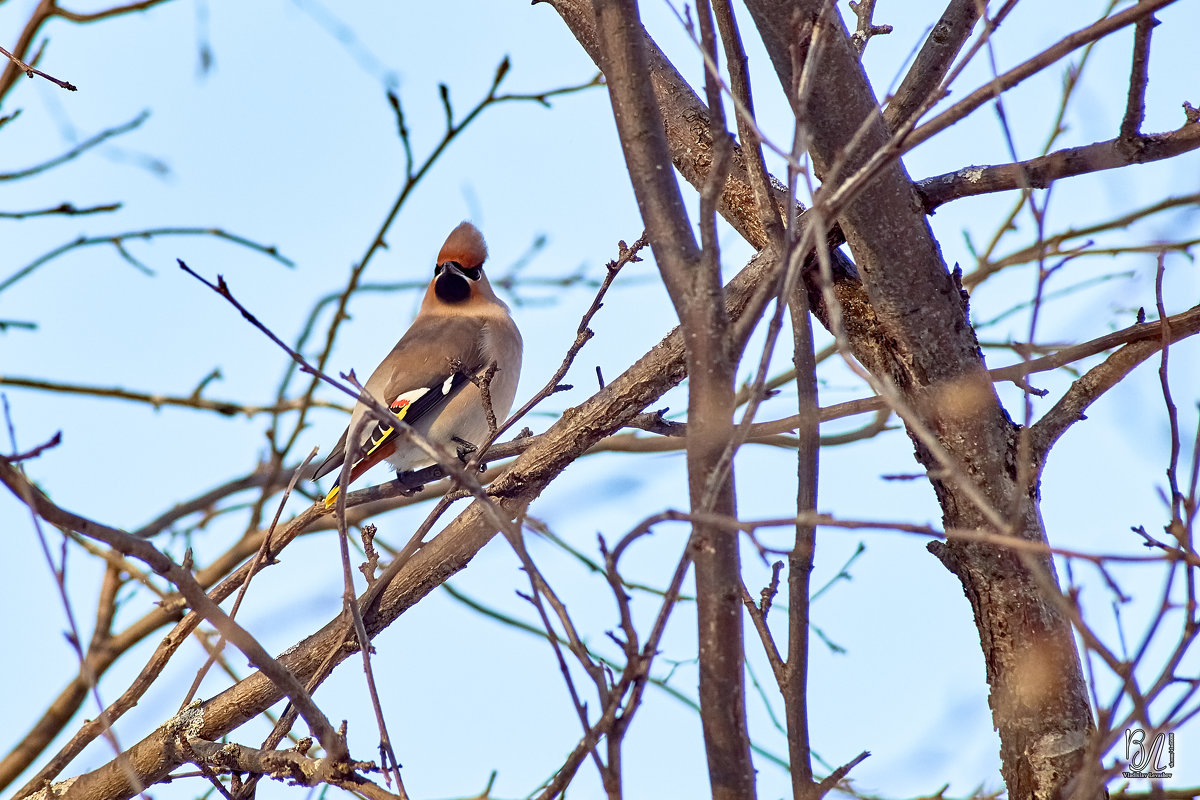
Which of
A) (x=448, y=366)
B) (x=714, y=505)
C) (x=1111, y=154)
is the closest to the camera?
(x=714, y=505)

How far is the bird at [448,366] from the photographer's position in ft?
17.4

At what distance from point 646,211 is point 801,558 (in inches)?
32.9

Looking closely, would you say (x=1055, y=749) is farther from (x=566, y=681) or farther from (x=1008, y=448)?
(x=566, y=681)

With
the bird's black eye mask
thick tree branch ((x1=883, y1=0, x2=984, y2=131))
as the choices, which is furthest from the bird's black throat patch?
thick tree branch ((x1=883, y1=0, x2=984, y2=131))

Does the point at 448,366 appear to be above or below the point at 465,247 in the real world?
below

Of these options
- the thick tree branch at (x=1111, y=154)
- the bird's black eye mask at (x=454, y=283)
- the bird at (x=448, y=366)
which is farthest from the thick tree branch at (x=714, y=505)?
the bird's black eye mask at (x=454, y=283)

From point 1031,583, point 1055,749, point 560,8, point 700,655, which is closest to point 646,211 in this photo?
point 700,655

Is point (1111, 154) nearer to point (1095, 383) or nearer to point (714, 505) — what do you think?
point (1095, 383)

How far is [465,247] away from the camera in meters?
6.65

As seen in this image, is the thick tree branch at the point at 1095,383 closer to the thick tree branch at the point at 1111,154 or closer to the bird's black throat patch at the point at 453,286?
the thick tree branch at the point at 1111,154

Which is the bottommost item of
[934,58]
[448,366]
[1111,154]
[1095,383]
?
[1095,383]

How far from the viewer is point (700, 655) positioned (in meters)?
2.03

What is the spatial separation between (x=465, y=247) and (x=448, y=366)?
3.53ft

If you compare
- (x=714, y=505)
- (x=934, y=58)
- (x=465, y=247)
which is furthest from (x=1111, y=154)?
(x=465, y=247)
